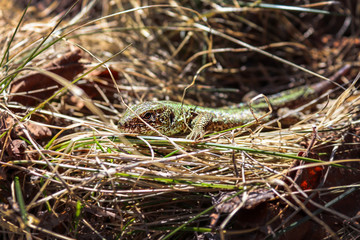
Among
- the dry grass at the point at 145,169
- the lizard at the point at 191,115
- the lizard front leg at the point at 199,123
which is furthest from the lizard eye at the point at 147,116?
the lizard front leg at the point at 199,123

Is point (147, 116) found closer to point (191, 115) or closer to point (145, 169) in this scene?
point (191, 115)

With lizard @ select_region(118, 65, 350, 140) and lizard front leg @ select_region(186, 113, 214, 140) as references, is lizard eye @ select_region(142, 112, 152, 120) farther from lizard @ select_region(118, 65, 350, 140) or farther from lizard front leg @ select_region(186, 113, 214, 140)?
lizard front leg @ select_region(186, 113, 214, 140)

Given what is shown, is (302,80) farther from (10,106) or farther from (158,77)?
(10,106)

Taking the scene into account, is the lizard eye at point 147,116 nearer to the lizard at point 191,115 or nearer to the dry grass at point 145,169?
the lizard at point 191,115

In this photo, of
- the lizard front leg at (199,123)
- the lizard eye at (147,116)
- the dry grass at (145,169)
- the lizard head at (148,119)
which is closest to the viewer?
the dry grass at (145,169)

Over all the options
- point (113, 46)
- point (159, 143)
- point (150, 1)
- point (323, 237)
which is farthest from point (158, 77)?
point (323, 237)

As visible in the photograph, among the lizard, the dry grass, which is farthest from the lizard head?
the dry grass

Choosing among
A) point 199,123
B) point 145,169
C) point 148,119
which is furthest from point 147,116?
point 145,169

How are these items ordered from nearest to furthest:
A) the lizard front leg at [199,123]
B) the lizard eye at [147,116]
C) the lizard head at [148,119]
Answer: the lizard head at [148,119] < the lizard eye at [147,116] < the lizard front leg at [199,123]
